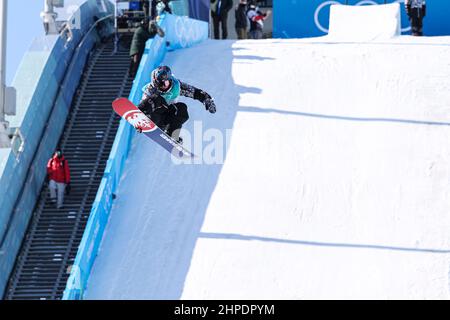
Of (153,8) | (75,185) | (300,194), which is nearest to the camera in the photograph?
(300,194)

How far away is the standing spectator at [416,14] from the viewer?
24.4 meters

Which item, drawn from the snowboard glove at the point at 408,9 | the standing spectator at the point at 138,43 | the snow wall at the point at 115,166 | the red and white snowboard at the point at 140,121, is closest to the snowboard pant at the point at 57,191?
the snow wall at the point at 115,166

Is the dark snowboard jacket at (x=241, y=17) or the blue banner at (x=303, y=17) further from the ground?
the dark snowboard jacket at (x=241, y=17)

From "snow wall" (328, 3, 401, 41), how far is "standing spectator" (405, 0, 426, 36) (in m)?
0.27

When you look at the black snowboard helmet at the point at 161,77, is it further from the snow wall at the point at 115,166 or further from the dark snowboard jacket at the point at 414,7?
the dark snowboard jacket at the point at 414,7

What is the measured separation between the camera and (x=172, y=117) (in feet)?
55.0

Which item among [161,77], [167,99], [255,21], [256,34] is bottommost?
[256,34]

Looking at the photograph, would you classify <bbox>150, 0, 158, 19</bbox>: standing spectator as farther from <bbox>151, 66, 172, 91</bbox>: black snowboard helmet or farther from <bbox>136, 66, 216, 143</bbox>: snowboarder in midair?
<bbox>151, 66, 172, 91</bbox>: black snowboard helmet

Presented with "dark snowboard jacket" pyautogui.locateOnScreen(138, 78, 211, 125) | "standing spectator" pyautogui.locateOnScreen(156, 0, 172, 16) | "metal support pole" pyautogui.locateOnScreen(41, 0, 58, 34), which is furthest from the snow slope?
"metal support pole" pyautogui.locateOnScreen(41, 0, 58, 34)

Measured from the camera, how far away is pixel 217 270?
53.1 ft

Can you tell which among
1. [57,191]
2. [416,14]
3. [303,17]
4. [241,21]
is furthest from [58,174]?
[303,17]

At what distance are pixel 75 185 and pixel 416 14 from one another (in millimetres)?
8595

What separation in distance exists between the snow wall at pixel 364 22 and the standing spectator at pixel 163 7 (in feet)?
10.2

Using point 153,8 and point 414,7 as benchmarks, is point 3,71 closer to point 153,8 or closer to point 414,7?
point 153,8
